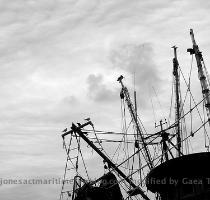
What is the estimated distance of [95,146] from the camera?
30.7m

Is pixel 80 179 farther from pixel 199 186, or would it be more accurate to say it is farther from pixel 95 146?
pixel 199 186

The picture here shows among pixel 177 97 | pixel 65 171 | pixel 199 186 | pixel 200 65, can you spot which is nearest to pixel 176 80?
pixel 177 97

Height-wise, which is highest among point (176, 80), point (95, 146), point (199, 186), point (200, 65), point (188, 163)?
point (176, 80)

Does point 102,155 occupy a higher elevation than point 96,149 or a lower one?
lower

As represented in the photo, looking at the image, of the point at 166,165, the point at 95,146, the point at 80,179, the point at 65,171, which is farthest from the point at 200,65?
the point at 80,179

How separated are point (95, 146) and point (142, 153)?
28.8ft

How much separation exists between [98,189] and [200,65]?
1514 cm

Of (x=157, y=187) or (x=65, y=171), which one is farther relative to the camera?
(x=65, y=171)

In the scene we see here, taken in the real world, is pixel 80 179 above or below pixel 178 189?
above

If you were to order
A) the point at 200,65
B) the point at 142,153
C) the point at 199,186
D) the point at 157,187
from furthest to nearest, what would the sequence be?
the point at 142,153, the point at 200,65, the point at 157,187, the point at 199,186

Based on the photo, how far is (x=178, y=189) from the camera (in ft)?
72.7

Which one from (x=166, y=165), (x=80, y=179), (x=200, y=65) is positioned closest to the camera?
(x=166, y=165)

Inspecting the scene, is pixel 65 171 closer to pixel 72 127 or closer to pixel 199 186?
pixel 72 127

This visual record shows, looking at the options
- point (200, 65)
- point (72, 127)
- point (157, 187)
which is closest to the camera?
point (157, 187)
